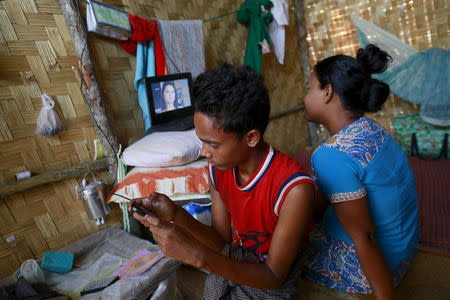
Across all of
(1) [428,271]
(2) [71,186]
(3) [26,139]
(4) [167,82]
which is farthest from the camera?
(4) [167,82]

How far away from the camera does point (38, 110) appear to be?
1543mm

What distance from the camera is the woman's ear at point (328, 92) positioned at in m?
1.10

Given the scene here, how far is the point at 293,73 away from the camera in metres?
3.93

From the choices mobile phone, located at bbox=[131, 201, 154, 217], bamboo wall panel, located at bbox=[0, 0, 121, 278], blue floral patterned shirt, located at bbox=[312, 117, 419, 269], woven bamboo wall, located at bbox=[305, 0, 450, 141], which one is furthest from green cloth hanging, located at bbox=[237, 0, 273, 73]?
mobile phone, located at bbox=[131, 201, 154, 217]

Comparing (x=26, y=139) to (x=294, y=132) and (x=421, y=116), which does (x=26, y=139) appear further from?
(x=421, y=116)

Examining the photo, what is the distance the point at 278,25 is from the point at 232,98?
2.76 meters

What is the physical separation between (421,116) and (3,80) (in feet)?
12.4

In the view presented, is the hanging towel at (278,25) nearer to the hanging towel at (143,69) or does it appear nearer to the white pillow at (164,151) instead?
the hanging towel at (143,69)

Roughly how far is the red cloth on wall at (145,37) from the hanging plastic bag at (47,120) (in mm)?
673

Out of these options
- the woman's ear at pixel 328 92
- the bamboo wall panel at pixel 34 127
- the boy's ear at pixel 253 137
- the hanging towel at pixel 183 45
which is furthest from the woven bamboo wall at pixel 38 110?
the woman's ear at pixel 328 92

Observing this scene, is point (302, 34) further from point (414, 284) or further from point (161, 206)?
point (161, 206)

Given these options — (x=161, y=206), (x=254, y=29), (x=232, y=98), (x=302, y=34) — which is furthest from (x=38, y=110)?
(x=302, y=34)

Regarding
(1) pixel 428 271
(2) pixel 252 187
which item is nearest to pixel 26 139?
(2) pixel 252 187

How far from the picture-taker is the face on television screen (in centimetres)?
183
